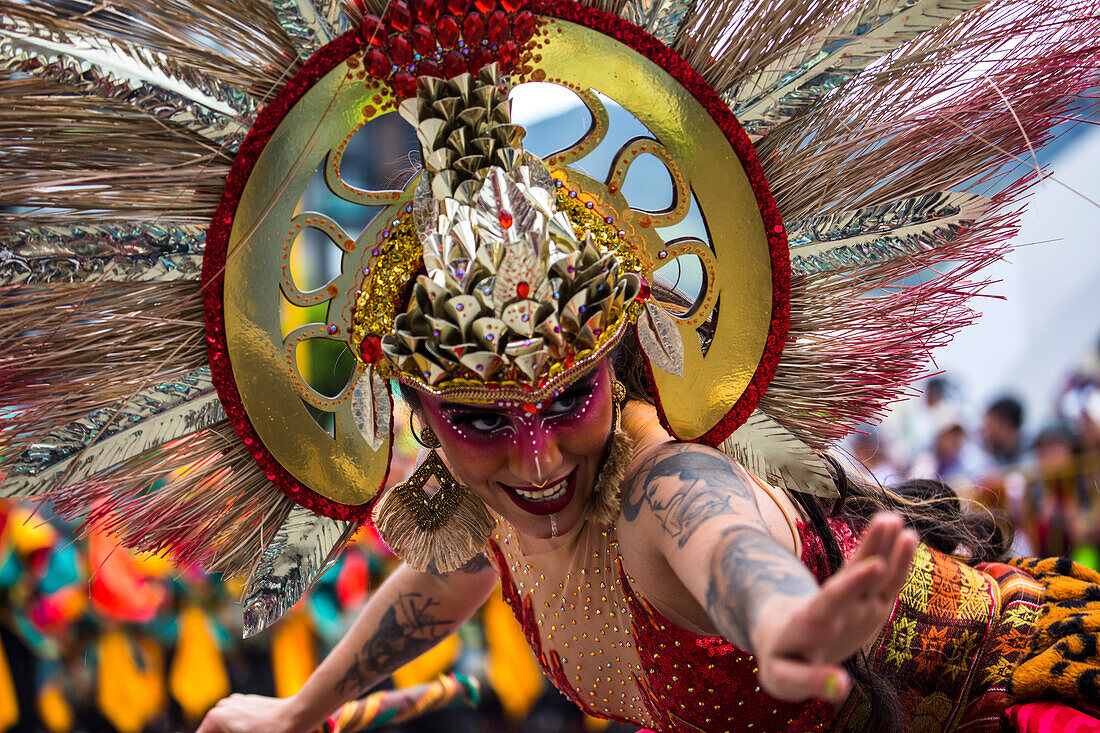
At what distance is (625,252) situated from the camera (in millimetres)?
1602

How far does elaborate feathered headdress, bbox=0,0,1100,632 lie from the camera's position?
152 centimetres

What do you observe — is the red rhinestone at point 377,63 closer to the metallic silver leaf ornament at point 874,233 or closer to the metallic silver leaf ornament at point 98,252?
the metallic silver leaf ornament at point 98,252

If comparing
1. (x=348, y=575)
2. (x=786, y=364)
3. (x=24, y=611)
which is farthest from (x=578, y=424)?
(x=24, y=611)

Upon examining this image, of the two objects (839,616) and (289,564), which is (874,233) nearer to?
(839,616)

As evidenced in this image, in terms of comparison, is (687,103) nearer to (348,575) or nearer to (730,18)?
(730,18)

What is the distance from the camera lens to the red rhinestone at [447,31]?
1486 millimetres

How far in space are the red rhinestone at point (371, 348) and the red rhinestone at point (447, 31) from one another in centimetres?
50

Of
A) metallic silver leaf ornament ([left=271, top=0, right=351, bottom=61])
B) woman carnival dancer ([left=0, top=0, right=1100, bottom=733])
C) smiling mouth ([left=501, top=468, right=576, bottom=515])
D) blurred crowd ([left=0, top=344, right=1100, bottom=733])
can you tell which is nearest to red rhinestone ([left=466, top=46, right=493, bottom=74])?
woman carnival dancer ([left=0, top=0, right=1100, bottom=733])

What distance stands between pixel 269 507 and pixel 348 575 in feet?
9.32

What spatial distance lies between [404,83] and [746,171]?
617mm

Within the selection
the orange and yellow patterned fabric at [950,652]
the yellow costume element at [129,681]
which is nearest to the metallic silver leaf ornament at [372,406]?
the orange and yellow patterned fabric at [950,652]

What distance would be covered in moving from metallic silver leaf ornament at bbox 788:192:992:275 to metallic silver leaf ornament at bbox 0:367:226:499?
115cm

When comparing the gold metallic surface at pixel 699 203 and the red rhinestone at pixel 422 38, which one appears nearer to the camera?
the red rhinestone at pixel 422 38

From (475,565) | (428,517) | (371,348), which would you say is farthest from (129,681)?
(371,348)
